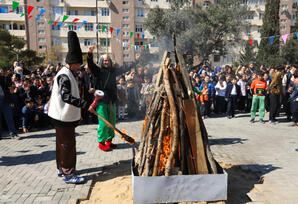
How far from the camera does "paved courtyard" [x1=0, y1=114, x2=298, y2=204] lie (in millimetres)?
3812

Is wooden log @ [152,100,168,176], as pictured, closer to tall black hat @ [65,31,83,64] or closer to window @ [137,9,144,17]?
tall black hat @ [65,31,83,64]

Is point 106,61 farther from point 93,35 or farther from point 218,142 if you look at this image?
point 93,35

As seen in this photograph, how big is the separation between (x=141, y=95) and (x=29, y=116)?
4.48 metres

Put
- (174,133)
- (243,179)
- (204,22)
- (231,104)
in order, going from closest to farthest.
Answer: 1. (174,133)
2. (243,179)
3. (231,104)
4. (204,22)

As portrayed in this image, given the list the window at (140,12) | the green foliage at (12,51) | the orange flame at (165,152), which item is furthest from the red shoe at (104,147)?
the window at (140,12)

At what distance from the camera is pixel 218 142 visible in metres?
6.79

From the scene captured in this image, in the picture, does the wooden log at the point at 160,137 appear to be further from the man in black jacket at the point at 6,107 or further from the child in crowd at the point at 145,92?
the child in crowd at the point at 145,92

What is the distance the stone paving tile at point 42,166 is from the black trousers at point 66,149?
0.92 ft

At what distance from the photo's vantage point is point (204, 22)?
27.7 m

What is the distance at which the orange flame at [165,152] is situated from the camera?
365 centimetres

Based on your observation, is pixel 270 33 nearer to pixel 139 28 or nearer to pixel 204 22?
pixel 204 22

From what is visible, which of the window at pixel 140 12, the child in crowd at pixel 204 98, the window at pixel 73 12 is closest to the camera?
the child in crowd at pixel 204 98

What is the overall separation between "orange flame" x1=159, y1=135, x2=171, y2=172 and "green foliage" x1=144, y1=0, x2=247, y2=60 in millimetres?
23105

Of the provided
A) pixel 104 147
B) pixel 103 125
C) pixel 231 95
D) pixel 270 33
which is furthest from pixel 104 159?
pixel 270 33
